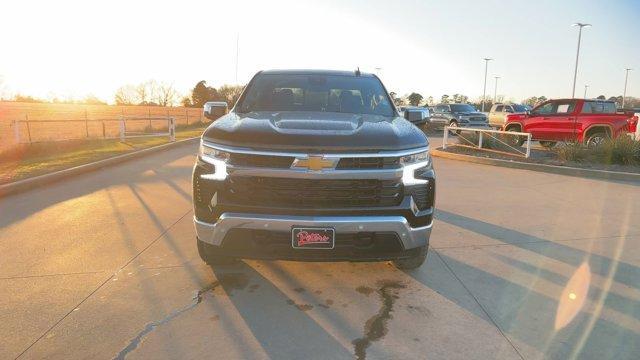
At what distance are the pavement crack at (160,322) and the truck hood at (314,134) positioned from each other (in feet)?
4.07

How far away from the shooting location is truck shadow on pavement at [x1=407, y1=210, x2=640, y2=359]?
119 inches

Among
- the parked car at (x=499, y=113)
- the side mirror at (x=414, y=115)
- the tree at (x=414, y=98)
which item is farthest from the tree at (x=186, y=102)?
the side mirror at (x=414, y=115)

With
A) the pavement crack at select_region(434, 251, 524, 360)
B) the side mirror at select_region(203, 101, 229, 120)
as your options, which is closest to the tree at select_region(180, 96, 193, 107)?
the side mirror at select_region(203, 101, 229, 120)

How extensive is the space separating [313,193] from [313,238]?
33 cm

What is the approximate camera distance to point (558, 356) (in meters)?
2.91

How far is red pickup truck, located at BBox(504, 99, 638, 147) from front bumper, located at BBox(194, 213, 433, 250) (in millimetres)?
12188

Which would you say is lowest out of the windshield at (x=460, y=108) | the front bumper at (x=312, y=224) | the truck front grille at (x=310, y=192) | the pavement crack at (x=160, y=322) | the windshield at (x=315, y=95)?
the pavement crack at (x=160, y=322)

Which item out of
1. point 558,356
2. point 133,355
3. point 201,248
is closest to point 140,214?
point 201,248

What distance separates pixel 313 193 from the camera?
3389mm

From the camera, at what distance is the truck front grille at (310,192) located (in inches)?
133

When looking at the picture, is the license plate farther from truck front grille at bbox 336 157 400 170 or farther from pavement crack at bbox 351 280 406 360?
pavement crack at bbox 351 280 406 360

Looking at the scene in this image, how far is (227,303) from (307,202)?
3.37 feet

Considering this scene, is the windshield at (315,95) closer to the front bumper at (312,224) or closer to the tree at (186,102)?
the front bumper at (312,224)

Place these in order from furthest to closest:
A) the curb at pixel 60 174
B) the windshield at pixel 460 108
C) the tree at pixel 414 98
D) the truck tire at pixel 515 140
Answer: the tree at pixel 414 98, the windshield at pixel 460 108, the truck tire at pixel 515 140, the curb at pixel 60 174
